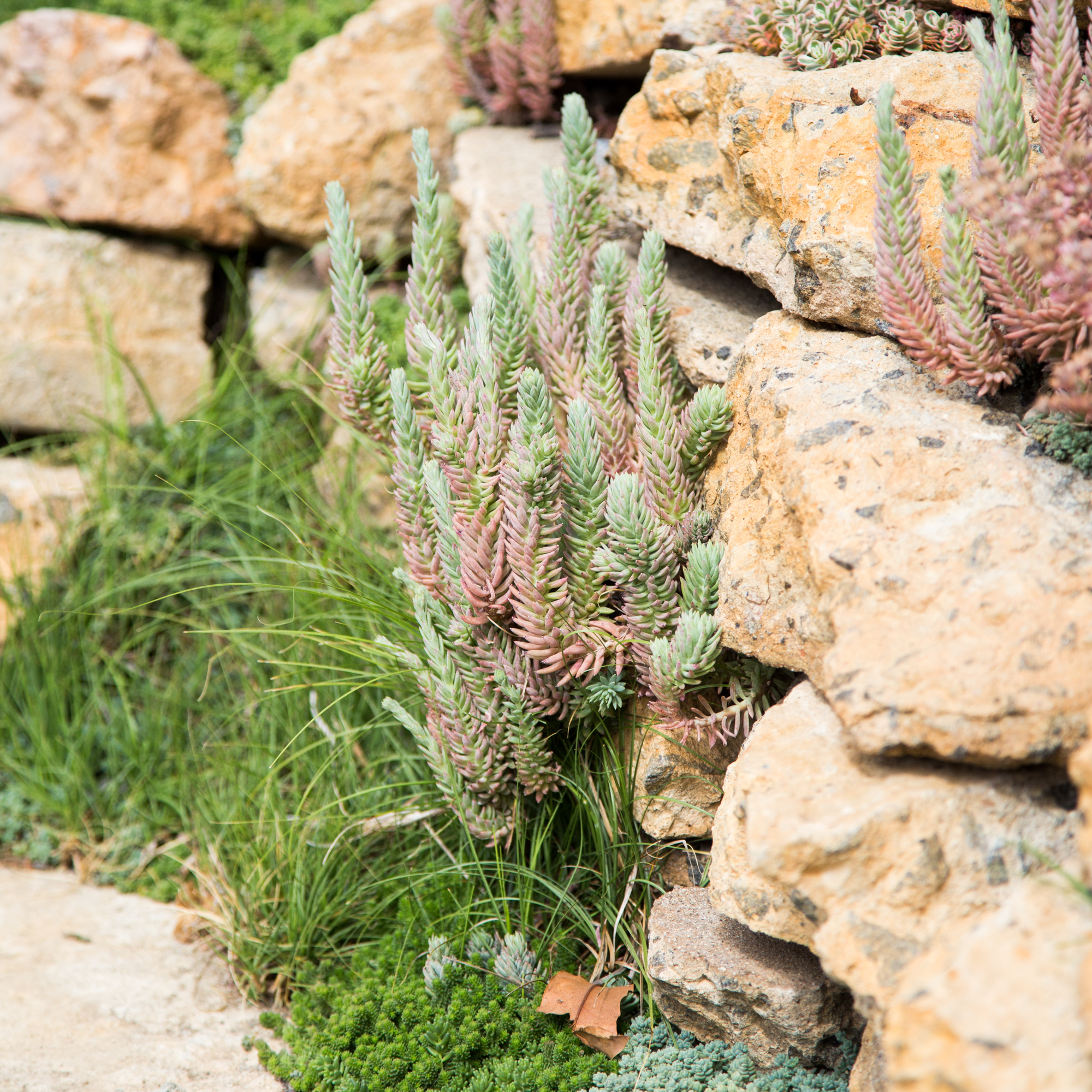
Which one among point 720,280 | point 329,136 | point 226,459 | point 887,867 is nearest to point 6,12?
point 329,136

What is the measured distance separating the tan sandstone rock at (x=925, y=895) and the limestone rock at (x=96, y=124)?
4.32 meters

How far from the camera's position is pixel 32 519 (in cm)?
457

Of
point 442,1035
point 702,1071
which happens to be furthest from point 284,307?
point 702,1071

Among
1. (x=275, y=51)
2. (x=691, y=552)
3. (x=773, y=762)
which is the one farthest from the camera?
(x=275, y=51)

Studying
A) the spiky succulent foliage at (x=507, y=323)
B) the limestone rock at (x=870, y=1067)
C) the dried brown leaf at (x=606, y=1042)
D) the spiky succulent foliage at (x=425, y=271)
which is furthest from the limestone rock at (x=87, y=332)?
the limestone rock at (x=870, y=1067)

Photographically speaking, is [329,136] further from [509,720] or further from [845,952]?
[845,952]

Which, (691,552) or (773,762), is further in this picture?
(691,552)

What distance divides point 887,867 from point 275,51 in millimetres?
5073

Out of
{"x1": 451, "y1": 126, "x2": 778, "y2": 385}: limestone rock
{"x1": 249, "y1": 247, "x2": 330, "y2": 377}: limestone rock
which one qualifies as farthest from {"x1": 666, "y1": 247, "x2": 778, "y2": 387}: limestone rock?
{"x1": 249, "y1": 247, "x2": 330, "y2": 377}: limestone rock

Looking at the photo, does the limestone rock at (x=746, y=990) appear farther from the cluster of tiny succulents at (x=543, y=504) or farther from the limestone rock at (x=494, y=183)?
the limestone rock at (x=494, y=183)

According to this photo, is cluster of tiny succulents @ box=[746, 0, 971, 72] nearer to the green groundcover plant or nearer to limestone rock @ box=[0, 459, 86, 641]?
the green groundcover plant

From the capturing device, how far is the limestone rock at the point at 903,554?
1.95 metres

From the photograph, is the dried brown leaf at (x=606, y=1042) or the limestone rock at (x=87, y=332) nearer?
the dried brown leaf at (x=606, y=1042)

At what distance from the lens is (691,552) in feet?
8.46
